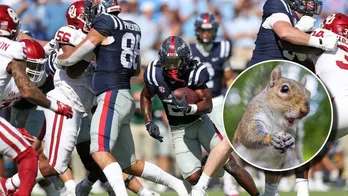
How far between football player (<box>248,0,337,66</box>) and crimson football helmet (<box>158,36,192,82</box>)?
0.60 metres

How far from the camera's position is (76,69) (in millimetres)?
8617

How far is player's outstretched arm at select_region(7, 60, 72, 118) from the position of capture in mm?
7328

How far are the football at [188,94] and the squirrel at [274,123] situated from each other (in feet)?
2.22

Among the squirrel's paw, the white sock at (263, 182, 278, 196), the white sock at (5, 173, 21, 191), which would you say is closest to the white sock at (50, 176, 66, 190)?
the white sock at (5, 173, 21, 191)

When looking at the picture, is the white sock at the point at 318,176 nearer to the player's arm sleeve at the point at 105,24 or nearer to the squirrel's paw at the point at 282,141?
the squirrel's paw at the point at 282,141

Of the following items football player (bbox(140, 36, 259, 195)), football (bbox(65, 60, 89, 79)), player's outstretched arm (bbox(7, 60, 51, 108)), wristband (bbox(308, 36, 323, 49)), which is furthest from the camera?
football (bbox(65, 60, 89, 79))

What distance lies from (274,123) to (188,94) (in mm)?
940

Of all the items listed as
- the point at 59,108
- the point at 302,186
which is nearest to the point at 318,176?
the point at 302,186

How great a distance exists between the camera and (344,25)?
27.0ft

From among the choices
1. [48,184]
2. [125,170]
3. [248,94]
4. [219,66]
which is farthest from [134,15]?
[248,94]

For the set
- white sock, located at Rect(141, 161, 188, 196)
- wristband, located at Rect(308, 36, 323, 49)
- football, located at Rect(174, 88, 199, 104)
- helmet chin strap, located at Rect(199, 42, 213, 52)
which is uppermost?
wristband, located at Rect(308, 36, 323, 49)

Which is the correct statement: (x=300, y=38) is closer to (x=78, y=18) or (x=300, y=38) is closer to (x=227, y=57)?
(x=78, y=18)

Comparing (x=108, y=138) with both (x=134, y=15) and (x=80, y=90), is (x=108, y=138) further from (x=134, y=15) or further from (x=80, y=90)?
(x=134, y=15)

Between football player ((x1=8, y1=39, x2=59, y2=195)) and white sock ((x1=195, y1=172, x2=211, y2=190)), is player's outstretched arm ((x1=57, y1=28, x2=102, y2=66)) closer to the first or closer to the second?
football player ((x1=8, y1=39, x2=59, y2=195))
